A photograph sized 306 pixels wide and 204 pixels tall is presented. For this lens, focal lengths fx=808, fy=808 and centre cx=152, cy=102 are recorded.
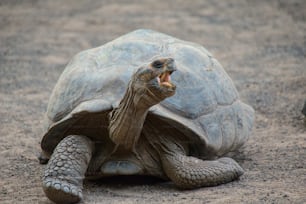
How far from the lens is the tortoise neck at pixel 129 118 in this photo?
4.57m

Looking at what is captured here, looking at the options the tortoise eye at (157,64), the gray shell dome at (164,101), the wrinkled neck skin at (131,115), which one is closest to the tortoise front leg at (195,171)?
the gray shell dome at (164,101)

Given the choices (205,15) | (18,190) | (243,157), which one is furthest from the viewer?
(205,15)

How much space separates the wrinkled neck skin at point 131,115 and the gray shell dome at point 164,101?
0.15 metres

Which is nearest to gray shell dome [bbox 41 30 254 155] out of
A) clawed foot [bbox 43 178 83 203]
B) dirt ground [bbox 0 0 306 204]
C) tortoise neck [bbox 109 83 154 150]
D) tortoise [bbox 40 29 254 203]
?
tortoise [bbox 40 29 254 203]

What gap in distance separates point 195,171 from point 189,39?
18.6 feet

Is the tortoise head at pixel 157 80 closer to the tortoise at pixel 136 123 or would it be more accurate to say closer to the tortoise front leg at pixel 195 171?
the tortoise at pixel 136 123

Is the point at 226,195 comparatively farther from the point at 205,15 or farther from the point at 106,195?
the point at 205,15

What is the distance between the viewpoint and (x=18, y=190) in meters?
5.03

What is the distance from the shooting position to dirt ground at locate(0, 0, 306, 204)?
4.94 meters

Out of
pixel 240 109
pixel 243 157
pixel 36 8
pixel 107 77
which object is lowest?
pixel 36 8

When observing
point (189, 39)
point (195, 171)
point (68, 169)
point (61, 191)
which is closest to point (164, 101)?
point (195, 171)

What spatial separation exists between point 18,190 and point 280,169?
67.8 inches

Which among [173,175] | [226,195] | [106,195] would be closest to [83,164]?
[106,195]

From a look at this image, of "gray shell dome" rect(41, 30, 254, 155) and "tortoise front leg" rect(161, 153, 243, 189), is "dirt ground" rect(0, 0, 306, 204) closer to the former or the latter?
"tortoise front leg" rect(161, 153, 243, 189)
